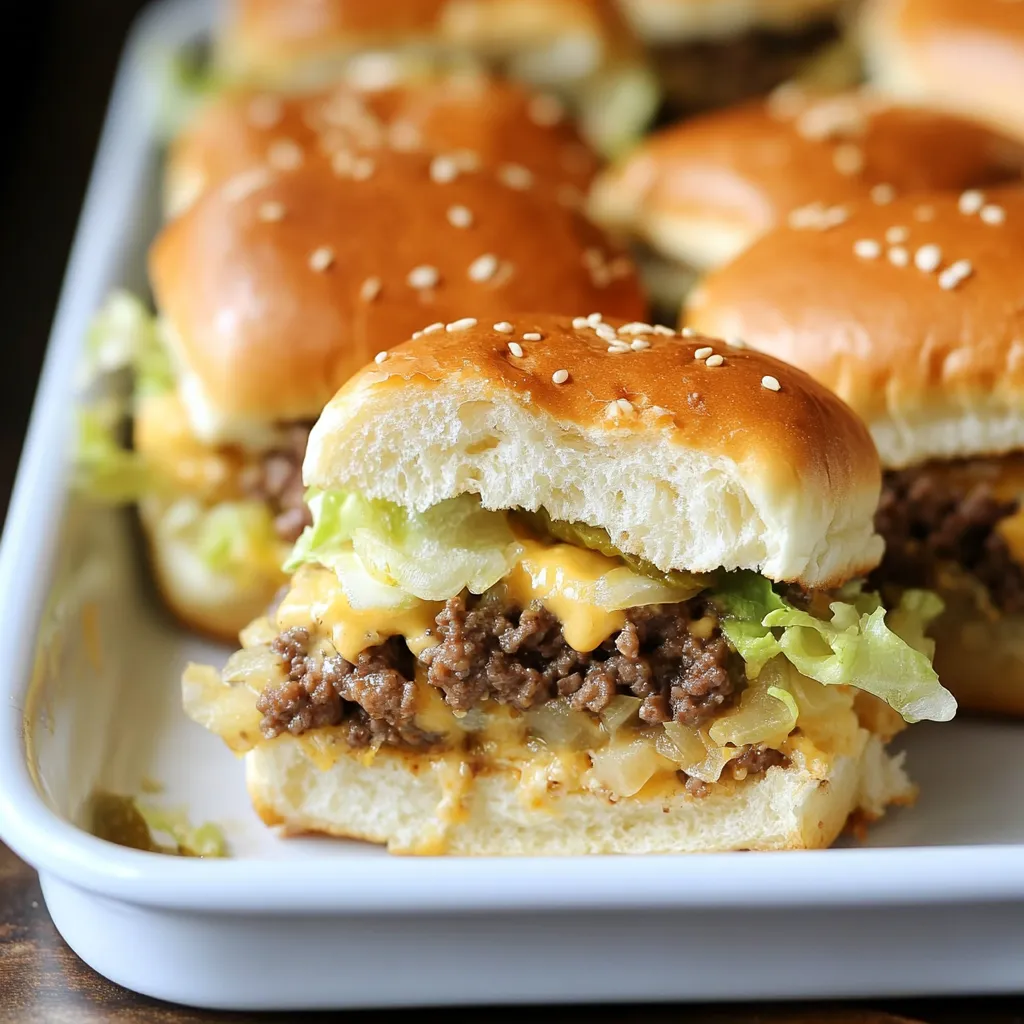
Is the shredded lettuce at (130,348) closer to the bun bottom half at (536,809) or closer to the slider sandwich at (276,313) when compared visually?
the slider sandwich at (276,313)

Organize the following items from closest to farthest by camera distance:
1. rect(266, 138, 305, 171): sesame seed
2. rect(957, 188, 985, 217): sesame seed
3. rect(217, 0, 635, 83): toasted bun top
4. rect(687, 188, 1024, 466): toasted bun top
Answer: rect(687, 188, 1024, 466): toasted bun top, rect(957, 188, 985, 217): sesame seed, rect(266, 138, 305, 171): sesame seed, rect(217, 0, 635, 83): toasted bun top

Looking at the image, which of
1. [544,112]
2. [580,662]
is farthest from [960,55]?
[580,662]

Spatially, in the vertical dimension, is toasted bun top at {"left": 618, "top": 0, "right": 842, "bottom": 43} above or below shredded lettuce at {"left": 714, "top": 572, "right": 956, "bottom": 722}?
above

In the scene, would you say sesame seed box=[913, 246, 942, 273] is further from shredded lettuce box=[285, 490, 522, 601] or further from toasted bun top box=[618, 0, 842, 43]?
toasted bun top box=[618, 0, 842, 43]

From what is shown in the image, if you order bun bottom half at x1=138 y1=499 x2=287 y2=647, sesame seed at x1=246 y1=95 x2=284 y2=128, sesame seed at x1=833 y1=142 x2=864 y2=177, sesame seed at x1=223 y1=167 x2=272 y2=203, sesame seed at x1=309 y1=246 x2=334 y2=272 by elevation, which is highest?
sesame seed at x1=223 y1=167 x2=272 y2=203

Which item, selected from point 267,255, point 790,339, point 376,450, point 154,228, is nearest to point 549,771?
point 376,450

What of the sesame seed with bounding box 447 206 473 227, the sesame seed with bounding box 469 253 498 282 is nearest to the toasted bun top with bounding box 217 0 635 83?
the sesame seed with bounding box 447 206 473 227

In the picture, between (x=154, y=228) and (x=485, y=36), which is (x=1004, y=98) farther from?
(x=154, y=228)
